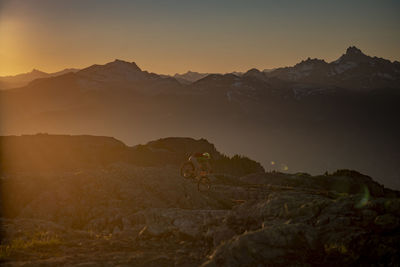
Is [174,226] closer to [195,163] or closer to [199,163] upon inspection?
[195,163]

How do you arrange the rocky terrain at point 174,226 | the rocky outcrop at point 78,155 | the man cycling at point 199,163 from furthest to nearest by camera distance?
the rocky outcrop at point 78,155 < the man cycling at point 199,163 < the rocky terrain at point 174,226

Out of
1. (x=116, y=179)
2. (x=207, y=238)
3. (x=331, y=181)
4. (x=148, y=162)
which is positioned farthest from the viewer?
(x=148, y=162)

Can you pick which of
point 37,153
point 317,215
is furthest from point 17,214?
point 37,153

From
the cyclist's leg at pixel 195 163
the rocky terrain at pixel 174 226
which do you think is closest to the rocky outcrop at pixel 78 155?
the rocky terrain at pixel 174 226

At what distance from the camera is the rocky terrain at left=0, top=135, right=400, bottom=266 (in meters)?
11.1

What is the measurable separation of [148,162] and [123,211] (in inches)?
2256

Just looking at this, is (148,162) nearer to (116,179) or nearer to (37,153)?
(37,153)

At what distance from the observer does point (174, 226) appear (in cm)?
1608

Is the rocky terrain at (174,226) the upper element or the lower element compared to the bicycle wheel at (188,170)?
lower

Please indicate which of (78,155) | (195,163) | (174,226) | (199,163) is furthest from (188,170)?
(78,155)

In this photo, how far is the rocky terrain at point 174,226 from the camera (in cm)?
1107

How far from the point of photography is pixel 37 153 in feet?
232

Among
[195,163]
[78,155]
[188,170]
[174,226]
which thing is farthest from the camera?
[78,155]

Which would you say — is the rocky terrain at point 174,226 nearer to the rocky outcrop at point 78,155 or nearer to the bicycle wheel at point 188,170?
the bicycle wheel at point 188,170
